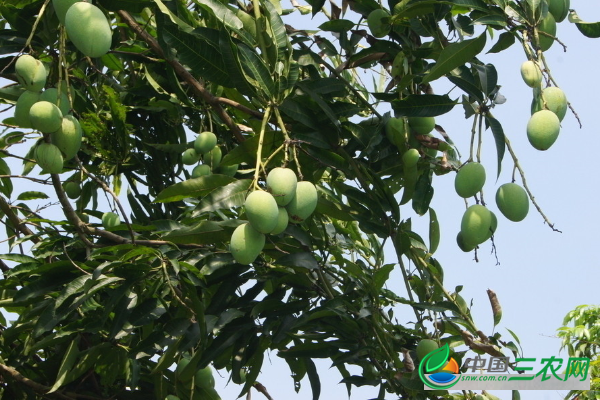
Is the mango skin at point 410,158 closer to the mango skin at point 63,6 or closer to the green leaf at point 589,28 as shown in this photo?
the green leaf at point 589,28

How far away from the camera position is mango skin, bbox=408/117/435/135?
1.89 m

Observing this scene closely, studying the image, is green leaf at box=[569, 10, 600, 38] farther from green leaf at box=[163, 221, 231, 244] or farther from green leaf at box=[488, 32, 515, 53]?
green leaf at box=[163, 221, 231, 244]

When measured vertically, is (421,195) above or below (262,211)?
above

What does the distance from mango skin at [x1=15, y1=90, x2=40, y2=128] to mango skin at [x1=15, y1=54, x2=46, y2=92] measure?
14mm

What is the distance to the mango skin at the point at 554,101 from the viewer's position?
1390 millimetres

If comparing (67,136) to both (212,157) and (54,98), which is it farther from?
(212,157)

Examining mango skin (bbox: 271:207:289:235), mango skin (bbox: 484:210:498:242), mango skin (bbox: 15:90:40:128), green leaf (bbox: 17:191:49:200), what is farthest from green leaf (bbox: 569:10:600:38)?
green leaf (bbox: 17:191:49:200)

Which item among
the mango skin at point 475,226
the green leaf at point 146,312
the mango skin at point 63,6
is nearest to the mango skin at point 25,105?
the mango skin at point 63,6

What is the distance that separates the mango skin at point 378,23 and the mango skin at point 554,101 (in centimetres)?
56

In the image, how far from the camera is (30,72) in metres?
1.40

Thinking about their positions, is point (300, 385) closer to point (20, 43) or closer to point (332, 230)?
point (332, 230)

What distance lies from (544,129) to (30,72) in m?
0.88

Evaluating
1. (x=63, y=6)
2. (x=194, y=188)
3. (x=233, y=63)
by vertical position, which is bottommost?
(x=194, y=188)

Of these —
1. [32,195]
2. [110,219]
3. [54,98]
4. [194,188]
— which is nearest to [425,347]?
[194,188]
